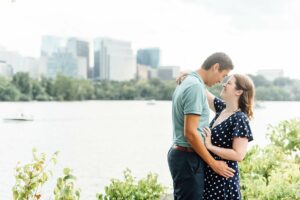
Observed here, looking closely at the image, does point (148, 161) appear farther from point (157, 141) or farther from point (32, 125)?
point (32, 125)

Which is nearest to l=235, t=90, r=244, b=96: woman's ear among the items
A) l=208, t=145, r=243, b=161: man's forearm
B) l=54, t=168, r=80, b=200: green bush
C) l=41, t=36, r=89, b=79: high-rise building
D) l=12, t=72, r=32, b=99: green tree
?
l=208, t=145, r=243, b=161: man's forearm

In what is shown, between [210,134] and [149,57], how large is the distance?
202 feet

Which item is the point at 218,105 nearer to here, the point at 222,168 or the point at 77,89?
the point at 222,168

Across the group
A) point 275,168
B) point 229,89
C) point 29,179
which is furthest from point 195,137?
point 275,168

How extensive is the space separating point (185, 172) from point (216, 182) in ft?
0.48

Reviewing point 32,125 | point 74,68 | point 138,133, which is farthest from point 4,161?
point 74,68

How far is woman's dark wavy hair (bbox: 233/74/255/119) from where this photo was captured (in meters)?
1.96

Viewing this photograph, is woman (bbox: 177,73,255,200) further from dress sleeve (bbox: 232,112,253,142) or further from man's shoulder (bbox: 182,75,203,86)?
man's shoulder (bbox: 182,75,203,86)

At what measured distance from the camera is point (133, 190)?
3.10 meters

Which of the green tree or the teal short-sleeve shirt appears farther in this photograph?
the green tree

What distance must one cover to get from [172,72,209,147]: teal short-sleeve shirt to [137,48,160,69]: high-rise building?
189 ft

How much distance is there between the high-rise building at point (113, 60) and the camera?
179 ft

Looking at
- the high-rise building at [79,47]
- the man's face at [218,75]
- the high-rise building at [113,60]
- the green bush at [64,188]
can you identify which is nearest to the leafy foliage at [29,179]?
the green bush at [64,188]

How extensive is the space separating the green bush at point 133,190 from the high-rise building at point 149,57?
185 feet
